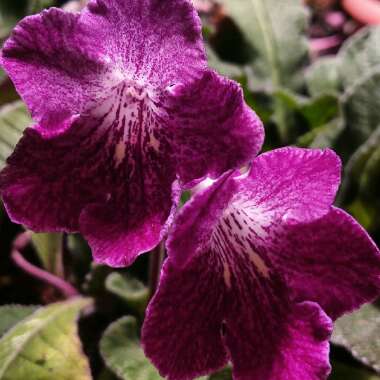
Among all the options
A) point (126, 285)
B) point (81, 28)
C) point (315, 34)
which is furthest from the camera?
point (315, 34)

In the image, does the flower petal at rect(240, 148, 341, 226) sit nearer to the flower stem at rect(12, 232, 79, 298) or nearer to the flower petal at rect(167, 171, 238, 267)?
the flower petal at rect(167, 171, 238, 267)

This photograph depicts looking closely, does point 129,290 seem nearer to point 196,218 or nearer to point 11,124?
point 11,124

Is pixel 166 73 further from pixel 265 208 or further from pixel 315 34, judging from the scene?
pixel 315 34

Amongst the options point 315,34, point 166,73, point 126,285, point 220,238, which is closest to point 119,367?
point 126,285

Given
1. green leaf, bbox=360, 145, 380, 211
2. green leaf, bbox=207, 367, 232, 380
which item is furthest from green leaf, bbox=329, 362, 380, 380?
green leaf, bbox=360, 145, 380, 211

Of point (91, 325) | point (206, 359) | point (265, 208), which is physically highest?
point (265, 208)

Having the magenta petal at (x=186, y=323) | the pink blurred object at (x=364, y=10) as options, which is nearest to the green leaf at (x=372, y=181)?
the magenta petal at (x=186, y=323)
